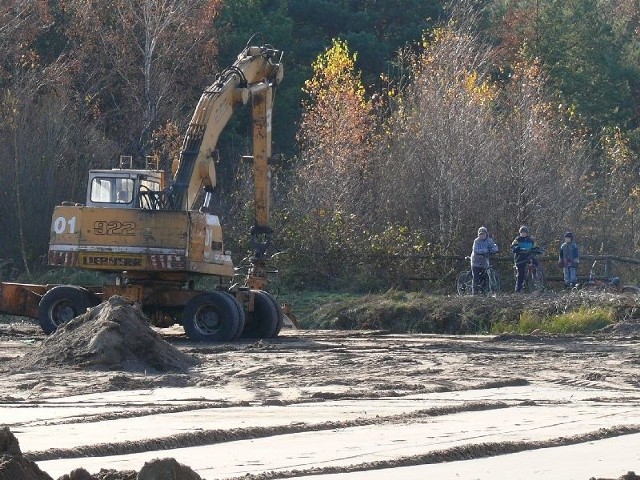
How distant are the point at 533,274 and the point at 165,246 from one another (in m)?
11.7

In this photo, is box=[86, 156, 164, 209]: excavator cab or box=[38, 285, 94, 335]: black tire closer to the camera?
box=[38, 285, 94, 335]: black tire

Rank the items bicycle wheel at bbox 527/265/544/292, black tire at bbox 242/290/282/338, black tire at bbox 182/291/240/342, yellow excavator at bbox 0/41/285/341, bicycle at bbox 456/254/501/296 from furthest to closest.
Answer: bicycle wheel at bbox 527/265/544/292
bicycle at bbox 456/254/501/296
black tire at bbox 242/290/282/338
yellow excavator at bbox 0/41/285/341
black tire at bbox 182/291/240/342

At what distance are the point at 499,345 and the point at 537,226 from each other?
52.5ft

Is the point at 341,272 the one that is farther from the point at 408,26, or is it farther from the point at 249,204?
the point at 408,26

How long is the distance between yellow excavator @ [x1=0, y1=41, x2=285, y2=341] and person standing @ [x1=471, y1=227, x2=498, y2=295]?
6.23 meters

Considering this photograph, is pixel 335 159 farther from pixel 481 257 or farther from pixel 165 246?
pixel 165 246

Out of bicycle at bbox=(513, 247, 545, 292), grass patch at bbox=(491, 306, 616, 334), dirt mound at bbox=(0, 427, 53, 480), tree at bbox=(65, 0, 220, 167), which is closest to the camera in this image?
dirt mound at bbox=(0, 427, 53, 480)

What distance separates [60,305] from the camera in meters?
25.4

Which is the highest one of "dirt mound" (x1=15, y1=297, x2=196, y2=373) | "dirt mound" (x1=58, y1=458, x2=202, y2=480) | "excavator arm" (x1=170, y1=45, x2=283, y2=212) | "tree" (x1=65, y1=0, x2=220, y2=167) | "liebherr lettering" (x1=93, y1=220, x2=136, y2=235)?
"tree" (x1=65, y1=0, x2=220, y2=167)

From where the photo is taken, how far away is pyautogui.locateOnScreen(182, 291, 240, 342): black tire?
24672 millimetres

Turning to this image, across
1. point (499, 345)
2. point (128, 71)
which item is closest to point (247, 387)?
point (499, 345)

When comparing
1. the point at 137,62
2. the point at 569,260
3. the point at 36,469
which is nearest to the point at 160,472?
the point at 36,469

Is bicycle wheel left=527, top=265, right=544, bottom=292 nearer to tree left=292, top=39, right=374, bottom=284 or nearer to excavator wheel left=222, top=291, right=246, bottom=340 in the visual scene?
tree left=292, top=39, right=374, bottom=284

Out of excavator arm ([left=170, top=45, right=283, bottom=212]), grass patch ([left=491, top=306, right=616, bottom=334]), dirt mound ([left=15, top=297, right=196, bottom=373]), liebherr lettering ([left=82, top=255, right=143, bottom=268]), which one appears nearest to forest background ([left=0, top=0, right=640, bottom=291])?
grass patch ([left=491, top=306, right=616, bottom=334])
